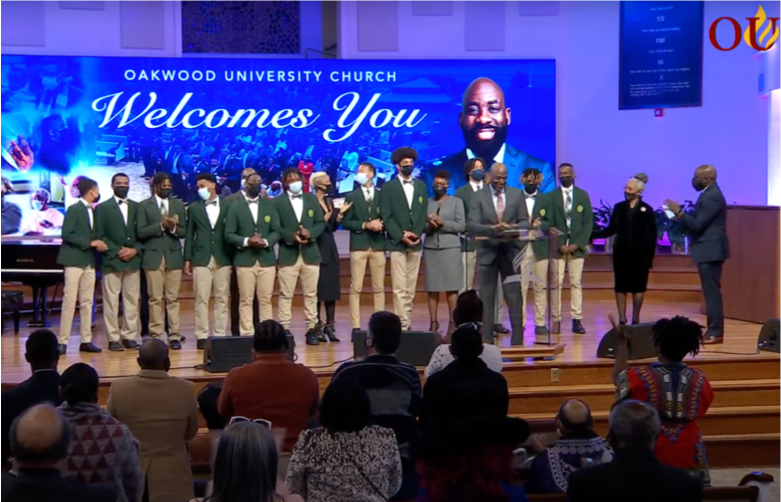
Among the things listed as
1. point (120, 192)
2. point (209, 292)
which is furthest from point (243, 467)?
point (209, 292)

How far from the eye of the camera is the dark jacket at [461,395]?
4.23 m

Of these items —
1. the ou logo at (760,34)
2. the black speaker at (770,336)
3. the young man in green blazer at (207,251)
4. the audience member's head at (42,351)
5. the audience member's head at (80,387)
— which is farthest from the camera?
the ou logo at (760,34)

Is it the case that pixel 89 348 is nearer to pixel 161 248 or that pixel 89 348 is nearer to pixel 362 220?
pixel 161 248

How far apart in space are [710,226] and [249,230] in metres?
3.76

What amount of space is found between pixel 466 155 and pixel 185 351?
6.26 m

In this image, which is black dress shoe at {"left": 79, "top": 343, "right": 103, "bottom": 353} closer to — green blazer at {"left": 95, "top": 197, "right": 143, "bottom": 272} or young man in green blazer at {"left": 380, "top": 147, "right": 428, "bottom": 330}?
green blazer at {"left": 95, "top": 197, "right": 143, "bottom": 272}

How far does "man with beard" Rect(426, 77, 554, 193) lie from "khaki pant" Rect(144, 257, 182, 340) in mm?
5810

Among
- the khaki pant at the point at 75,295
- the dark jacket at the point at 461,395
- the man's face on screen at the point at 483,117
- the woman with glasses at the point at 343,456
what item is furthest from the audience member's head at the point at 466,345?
the man's face on screen at the point at 483,117

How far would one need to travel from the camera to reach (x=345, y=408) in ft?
12.7

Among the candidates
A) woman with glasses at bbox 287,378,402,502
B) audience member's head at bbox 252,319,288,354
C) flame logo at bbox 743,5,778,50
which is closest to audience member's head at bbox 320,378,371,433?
woman with glasses at bbox 287,378,402,502

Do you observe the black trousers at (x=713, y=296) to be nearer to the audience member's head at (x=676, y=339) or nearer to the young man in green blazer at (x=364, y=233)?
the young man in green blazer at (x=364, y=233)

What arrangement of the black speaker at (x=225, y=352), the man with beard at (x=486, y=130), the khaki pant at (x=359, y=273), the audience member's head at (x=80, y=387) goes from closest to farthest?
the audience member's head at (x=80, y=387)
the black speaker at (x=225, y=352)
the khaki pant at (x=359, y=273)
the man with beard at (x=486, y=130)

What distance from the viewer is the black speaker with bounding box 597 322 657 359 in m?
7.68

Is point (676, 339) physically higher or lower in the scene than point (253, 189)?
lower
